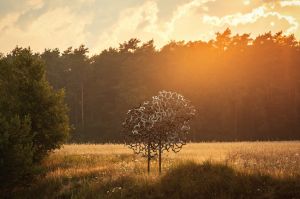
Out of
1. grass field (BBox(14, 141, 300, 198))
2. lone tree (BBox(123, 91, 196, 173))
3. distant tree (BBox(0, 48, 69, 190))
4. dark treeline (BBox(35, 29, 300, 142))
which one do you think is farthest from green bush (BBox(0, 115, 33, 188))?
dark treeline (BBox(35, 29, 300, 142))

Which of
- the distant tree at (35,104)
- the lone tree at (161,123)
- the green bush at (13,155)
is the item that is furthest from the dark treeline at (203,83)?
the green bush at (13,155)

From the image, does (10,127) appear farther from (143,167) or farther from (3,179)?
(143,167)

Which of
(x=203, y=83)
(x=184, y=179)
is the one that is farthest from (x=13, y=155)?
(x=203, y=83)

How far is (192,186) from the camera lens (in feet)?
63.4

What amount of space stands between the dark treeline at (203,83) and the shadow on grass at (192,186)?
45274mm

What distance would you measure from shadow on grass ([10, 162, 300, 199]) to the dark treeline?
45274 mm

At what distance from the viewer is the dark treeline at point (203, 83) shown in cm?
6612

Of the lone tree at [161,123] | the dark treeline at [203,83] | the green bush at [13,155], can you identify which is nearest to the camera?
the green bush at [13,155]

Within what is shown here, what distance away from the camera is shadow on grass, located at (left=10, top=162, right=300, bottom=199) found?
18.2m

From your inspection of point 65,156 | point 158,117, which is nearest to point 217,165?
point 158,117

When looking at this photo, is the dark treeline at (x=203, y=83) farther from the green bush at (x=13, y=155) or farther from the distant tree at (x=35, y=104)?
the green bush at (x=13, y=155)

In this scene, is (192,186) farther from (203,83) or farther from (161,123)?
Result: (203,83)

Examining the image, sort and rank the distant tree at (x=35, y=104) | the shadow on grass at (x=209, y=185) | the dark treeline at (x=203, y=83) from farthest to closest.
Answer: the dark treeline at (x=203, y=83) < the distant tree at (x=35, y=104) < the shadow on grass at (x=209, y=185)

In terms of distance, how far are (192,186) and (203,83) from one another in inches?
2034
